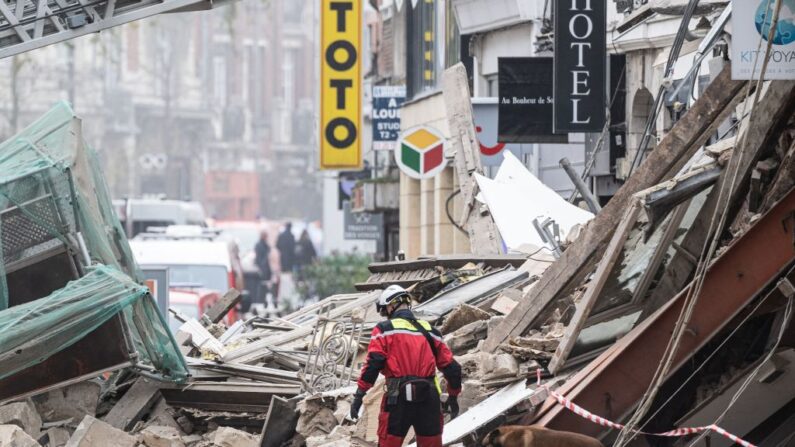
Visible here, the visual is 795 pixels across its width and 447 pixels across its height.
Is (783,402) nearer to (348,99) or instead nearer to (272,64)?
(348,99)

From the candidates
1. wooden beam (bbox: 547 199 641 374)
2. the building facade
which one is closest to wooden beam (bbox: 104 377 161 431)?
wooden beam (bbox: 547 199 641 374)

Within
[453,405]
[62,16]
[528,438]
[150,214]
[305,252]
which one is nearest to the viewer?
[528,438]

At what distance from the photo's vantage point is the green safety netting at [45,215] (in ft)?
50.4

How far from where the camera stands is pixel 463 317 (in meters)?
15.4

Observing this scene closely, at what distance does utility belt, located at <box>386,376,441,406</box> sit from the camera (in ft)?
37.7

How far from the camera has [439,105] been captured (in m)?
34.0

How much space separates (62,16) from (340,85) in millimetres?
13846

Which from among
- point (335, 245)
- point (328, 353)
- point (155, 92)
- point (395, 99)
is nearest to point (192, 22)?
point (155, 92)

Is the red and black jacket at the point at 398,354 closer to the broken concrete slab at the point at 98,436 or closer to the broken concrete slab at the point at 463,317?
the broken concrete slab at the point at 98,436

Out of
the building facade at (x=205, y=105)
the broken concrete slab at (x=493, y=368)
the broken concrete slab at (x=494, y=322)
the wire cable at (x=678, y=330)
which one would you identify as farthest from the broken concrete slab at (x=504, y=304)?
the building facade at (x=205, y=105)

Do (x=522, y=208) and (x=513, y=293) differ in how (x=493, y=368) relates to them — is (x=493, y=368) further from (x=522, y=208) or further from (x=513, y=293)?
(x=522, y=208)

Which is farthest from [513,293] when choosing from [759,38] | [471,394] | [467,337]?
[759,38]

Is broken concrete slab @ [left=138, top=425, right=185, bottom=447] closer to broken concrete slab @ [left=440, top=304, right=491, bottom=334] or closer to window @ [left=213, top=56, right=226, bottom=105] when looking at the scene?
broken concrete slab @ [left=440, top=304, right=491, bottom=334]

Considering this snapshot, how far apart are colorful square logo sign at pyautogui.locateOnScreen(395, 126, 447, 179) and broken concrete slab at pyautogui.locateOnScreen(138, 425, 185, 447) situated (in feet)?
40.0
